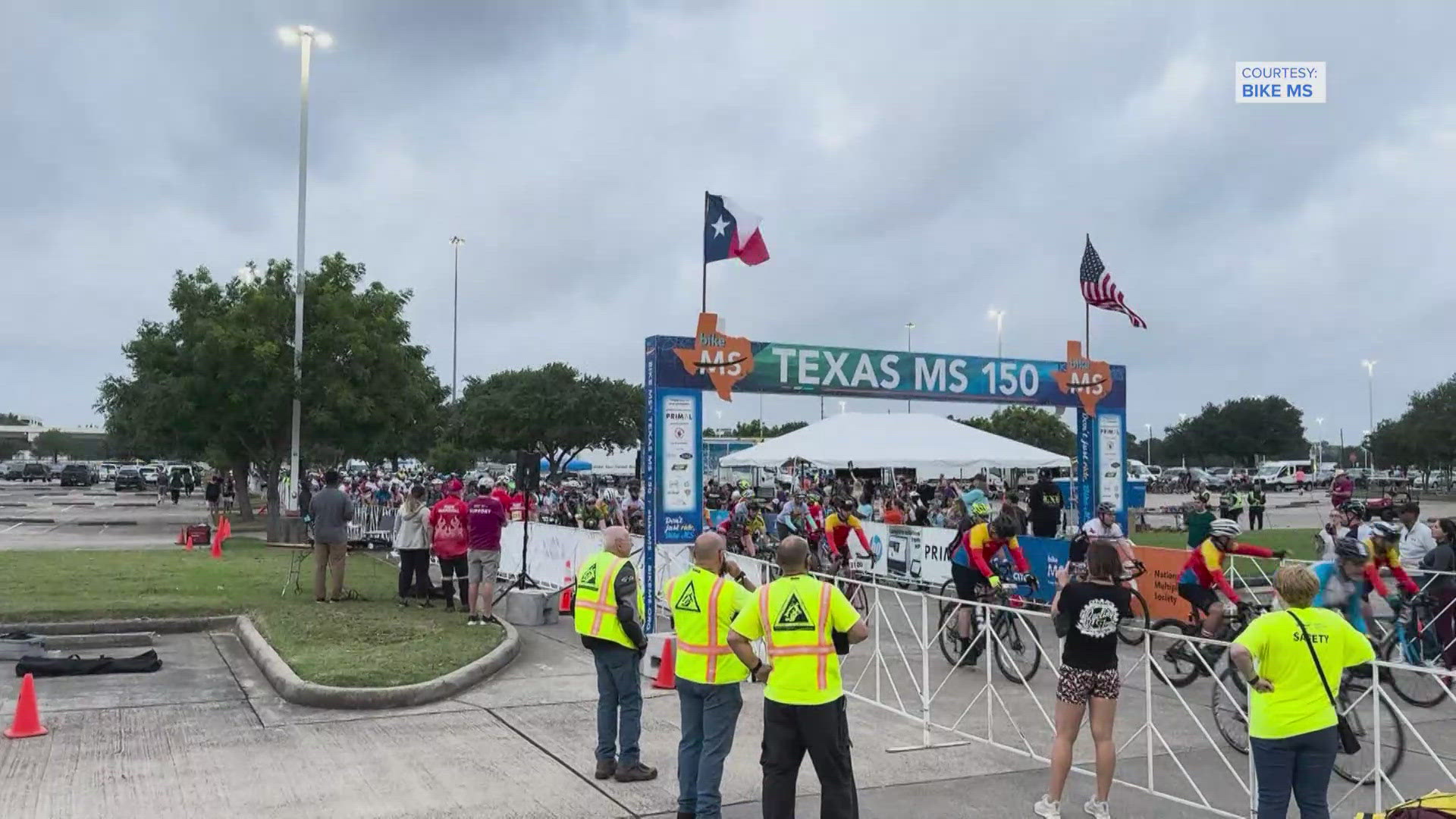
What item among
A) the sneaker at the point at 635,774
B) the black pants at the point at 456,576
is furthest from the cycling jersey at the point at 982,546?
the black pants at the point at 456,576

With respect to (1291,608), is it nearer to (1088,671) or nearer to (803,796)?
(1088,671)

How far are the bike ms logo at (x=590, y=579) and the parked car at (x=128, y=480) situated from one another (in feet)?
214

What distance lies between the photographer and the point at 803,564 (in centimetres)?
526

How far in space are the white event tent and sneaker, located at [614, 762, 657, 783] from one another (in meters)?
14.0

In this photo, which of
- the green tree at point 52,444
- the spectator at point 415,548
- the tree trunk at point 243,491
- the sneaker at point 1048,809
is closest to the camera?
the sneaker at point 1048,809

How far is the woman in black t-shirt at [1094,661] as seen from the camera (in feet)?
19.2

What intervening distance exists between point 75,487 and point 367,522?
56110 millimetres

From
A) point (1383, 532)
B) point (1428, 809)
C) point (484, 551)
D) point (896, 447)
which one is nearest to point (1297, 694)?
point (1428, 809)

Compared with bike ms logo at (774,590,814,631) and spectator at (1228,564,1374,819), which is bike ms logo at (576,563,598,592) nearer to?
bike ms logo at (774,590,814,631)

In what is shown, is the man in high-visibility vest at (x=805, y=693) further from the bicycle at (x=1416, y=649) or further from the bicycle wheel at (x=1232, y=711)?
the bicycle at (x=1416, y=649)

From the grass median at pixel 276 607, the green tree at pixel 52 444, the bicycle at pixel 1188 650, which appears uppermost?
the green tree at pixel 52 444

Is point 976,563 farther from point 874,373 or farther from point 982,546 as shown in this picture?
point 874,373

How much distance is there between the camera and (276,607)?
43.8 feet

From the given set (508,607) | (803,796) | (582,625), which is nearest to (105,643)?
(508,607)
